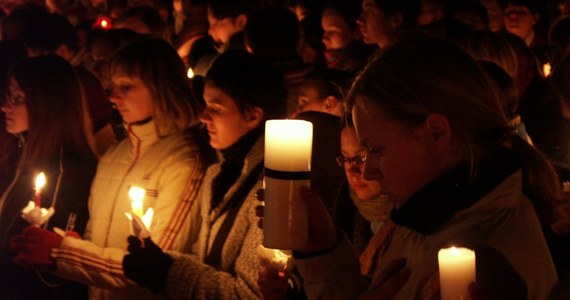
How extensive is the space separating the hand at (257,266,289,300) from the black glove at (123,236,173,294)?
0.65 m

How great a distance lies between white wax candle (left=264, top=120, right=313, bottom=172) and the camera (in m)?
2.39

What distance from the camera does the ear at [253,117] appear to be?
3.54 m

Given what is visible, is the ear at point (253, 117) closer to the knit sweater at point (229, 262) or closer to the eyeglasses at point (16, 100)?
the knit sweater at point (229, 262)

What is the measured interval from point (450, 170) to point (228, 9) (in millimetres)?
5487

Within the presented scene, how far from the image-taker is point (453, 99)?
1953 mm

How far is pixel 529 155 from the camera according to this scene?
2.11m

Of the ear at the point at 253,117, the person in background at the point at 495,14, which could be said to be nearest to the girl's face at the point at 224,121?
the ear at the point at 253,117

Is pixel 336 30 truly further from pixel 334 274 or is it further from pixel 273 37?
pixel 334 274

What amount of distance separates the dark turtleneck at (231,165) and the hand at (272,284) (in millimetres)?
767

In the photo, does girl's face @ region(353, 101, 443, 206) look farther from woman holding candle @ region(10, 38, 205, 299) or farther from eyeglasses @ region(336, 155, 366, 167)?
woman holding candle @ region(10, 38, 205, 299)

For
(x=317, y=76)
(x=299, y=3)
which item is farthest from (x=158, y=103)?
(x=299, y=3)

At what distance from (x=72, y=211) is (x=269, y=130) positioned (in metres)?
2.11

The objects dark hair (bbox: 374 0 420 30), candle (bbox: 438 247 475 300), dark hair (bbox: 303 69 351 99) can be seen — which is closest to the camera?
candle (bbox: 438 247 475 300)

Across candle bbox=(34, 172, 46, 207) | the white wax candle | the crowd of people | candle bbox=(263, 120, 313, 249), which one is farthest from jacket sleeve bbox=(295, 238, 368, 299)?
candle bbox=(34, 172, 46, 207)
